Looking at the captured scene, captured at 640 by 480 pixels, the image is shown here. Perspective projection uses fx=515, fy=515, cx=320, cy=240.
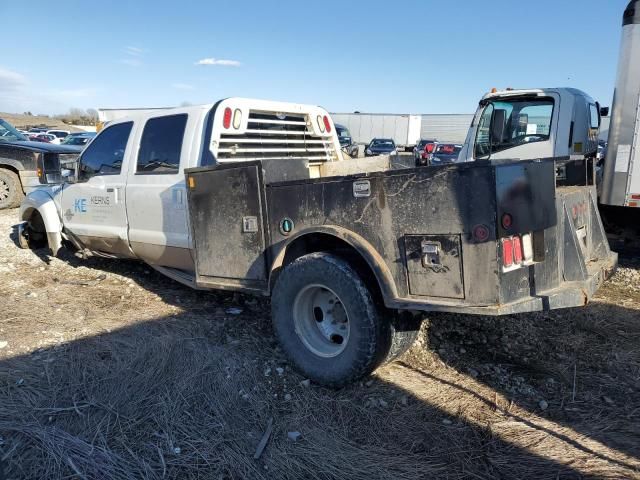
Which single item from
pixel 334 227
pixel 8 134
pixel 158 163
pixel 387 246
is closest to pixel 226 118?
pixel 158 163

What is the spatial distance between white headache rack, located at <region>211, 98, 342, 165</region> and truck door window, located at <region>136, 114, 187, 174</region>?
0.42 metres

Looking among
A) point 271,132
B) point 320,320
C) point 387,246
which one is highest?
point 271,132

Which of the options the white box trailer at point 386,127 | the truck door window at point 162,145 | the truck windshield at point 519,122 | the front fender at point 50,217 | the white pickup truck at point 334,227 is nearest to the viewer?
the white pickup truck at point 334,227

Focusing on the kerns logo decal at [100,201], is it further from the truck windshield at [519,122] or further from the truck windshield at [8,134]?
the truck windshield at [8,134]

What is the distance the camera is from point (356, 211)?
340 cm

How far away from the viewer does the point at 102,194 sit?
5.68m

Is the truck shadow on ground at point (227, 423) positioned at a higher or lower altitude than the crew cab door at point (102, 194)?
lower

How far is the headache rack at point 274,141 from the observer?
484 centimetres

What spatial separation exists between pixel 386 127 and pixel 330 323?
40.4 metres

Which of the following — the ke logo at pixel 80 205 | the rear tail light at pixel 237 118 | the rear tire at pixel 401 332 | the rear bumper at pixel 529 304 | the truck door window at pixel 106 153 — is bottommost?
the rear tire at pixel 401 332

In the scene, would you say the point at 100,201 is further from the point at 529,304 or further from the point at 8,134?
the point at 8,134

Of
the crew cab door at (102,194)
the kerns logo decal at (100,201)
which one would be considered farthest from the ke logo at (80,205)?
the kerns logo decal at (100,201)

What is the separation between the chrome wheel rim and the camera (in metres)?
3.73

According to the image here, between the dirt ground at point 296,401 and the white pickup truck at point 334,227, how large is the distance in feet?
1.29
